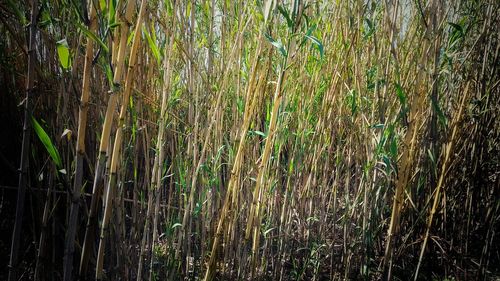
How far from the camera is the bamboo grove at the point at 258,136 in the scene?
1.25 m

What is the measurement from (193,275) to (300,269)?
49cm

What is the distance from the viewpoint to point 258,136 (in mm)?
1636

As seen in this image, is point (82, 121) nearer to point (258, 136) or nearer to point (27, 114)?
point (27, 114)

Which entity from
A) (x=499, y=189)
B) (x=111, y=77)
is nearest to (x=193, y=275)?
(x=111, y=77)

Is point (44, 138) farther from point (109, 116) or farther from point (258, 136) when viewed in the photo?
point (258, 136)

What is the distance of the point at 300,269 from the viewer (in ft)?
5.99

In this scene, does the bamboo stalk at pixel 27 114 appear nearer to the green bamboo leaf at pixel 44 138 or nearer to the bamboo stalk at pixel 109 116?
the green bamboo leaf at pixel 44 138

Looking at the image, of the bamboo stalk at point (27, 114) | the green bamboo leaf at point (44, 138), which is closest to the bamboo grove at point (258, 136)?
the bamboo stalk at point (27, 114)

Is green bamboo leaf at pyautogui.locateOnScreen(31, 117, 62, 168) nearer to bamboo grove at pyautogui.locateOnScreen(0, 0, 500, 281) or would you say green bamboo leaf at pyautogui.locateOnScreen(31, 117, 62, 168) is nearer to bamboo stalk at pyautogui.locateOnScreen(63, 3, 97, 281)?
bamboo stalk at pyautogui.locateOnScreen(63, 3, 97, 281)

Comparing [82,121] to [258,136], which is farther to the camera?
[258,136]

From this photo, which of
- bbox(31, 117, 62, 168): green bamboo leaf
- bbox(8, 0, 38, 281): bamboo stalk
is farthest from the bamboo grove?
bbox(31, 117, 62, 168): green bamboo leaf

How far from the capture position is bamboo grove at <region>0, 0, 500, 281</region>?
1247 mm

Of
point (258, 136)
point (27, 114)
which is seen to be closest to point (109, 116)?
point (27, 114)

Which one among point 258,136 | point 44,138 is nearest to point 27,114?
point 44,138
